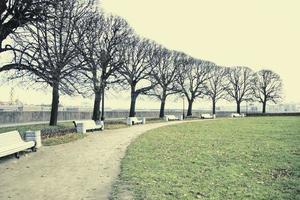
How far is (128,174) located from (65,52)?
59.2 ft

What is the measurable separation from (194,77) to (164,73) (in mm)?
14059

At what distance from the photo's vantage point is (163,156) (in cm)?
1308

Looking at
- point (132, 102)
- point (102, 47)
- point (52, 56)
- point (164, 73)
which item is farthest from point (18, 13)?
point (164, 73)

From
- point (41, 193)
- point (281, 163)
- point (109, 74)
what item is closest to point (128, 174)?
point (41, 193)

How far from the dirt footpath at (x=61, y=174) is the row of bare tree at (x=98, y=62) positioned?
20.9 feet

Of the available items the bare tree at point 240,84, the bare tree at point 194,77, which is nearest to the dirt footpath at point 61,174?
the bare tree at point 194,77

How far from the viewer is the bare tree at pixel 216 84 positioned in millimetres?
77275

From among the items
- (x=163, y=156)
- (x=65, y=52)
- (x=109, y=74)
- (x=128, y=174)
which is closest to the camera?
(x=128, y=174)

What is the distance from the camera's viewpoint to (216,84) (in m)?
79.2

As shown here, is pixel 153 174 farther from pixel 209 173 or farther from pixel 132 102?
pixel 132 102

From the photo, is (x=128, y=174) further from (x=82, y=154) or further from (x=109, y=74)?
(x=109, y=74)

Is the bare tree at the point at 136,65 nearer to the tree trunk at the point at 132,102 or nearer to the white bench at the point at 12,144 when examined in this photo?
the tree trunk at the point at 132,102

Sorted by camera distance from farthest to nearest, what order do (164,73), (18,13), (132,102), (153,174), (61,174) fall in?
(164,73), (132,102), (18,13), (61,174), (153,174)

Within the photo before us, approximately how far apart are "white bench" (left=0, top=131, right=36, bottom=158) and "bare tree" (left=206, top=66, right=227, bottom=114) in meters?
64.3
